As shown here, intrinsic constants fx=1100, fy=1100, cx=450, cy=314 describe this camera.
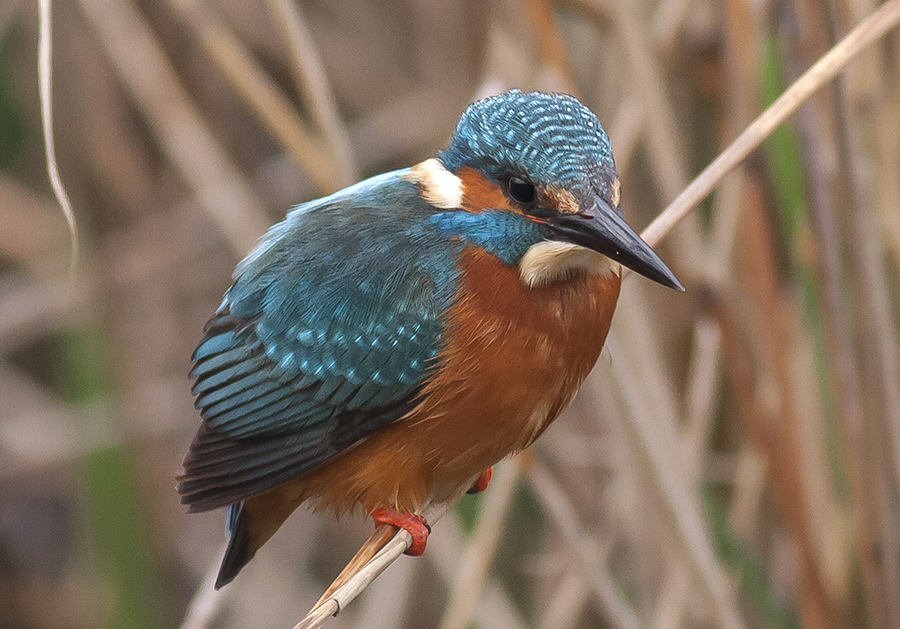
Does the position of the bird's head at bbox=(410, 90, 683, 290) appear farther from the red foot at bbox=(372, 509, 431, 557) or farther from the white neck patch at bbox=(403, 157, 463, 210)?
the red foot at bbox=(372, 509, 431, 557)

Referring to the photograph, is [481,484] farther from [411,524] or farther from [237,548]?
[237,548]

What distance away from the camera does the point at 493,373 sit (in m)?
2.01

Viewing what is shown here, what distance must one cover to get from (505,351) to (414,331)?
185mm

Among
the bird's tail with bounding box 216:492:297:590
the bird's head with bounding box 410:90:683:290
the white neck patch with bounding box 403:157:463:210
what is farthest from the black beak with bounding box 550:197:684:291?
the bird's tail with bounding box 216:492:297:590

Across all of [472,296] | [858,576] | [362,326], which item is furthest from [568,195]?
[858,576]

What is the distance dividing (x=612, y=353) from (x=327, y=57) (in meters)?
1.85

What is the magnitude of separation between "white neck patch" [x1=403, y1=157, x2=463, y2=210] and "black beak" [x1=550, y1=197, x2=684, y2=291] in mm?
276

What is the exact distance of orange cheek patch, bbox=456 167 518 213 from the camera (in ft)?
6.38

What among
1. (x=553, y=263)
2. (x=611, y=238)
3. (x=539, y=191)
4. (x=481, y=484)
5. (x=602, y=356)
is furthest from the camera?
(x=481, y=484)

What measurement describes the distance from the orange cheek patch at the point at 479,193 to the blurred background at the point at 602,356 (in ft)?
1.57

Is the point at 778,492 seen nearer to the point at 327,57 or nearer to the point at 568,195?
the point at 568,195

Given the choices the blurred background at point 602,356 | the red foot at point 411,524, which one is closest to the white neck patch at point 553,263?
the blurred background at point 602,356

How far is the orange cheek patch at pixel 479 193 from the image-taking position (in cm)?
195

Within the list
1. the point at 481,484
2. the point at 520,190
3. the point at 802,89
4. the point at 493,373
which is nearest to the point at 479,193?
the point at 520,190
